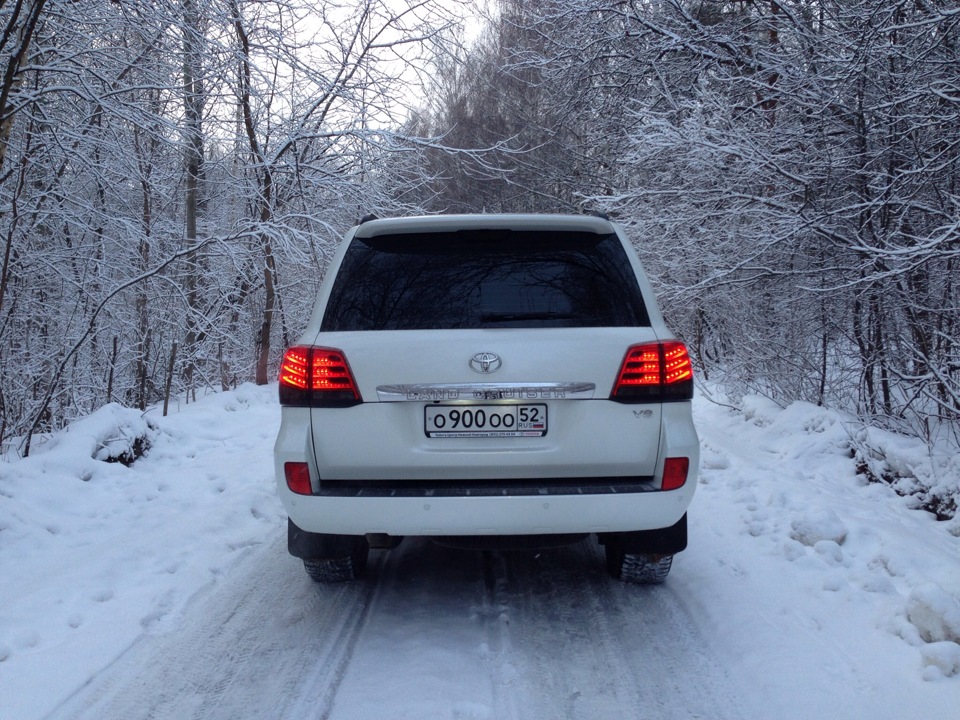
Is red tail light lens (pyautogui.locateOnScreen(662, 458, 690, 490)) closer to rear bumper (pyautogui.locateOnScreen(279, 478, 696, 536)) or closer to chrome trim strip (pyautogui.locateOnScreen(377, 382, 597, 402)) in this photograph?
rear bumper (pyautogui.locateOnScreen(279, 478, 696, 536))

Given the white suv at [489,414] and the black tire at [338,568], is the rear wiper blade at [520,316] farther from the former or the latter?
the black tire at [338,568]

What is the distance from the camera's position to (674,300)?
8.76 meters

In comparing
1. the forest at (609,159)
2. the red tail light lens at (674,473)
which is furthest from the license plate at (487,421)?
the forest at (609,159)

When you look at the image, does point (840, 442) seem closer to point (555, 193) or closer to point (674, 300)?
point (674, 300)

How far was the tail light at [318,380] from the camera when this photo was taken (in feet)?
10.9

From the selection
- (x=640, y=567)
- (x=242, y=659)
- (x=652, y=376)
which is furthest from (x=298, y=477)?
(x=640, y=567)

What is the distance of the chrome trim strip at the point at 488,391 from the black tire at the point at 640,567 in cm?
109

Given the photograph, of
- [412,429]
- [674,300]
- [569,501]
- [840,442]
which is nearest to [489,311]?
[412,429]

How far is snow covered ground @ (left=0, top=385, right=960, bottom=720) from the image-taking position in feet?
9.53

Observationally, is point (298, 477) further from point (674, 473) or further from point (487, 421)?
point (674, 473)

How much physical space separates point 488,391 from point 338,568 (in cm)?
144

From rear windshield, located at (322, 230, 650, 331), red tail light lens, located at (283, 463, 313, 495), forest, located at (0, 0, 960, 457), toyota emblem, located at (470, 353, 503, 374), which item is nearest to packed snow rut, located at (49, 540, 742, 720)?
red tail light lens, located at (283, 463, 313, 495)

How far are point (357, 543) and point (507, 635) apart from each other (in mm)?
922

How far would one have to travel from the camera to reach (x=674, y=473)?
3328mm
